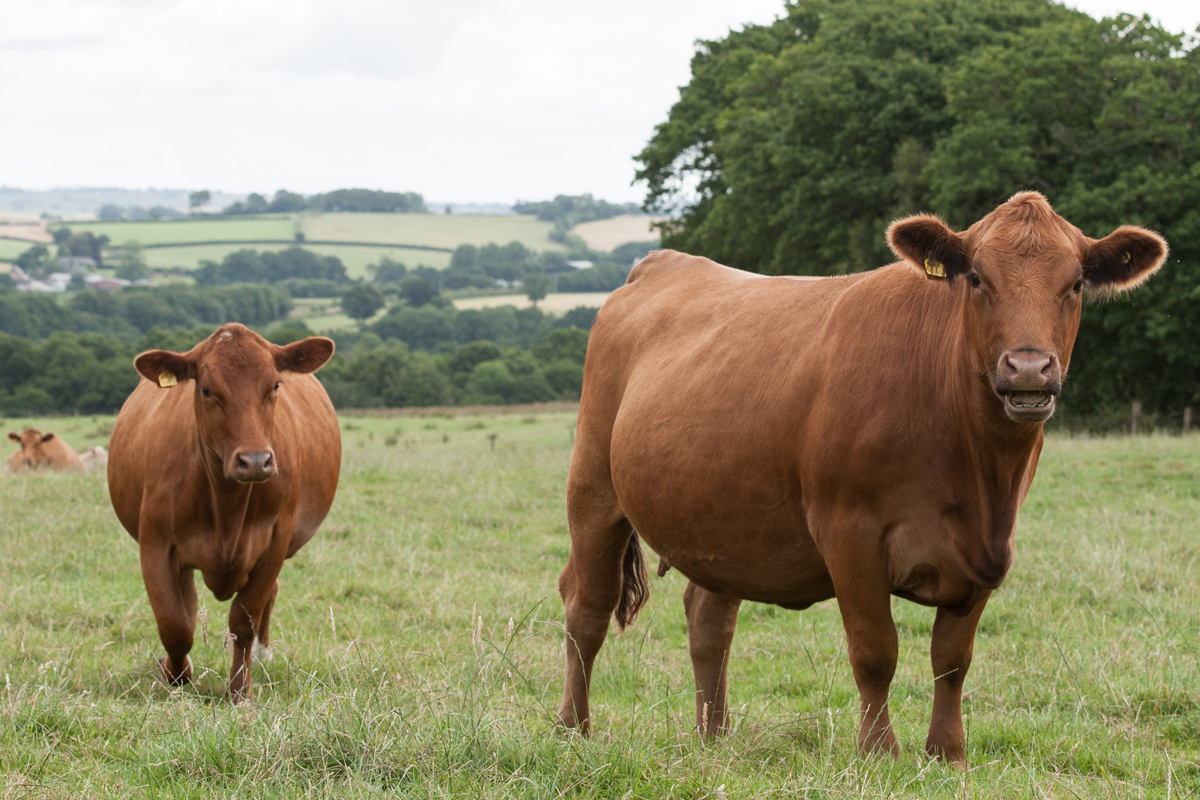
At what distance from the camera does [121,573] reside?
9.08m

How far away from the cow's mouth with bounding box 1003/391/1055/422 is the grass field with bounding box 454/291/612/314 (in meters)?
89.6

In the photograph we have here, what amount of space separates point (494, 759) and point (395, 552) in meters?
6.55

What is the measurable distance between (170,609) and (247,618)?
432mm

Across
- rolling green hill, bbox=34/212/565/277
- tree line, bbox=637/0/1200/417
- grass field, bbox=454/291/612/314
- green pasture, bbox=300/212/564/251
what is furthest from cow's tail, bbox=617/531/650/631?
green pasture, bbox=300/212/564/251

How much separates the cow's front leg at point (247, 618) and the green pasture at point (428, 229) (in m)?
134

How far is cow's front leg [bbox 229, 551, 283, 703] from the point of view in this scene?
6047 mm

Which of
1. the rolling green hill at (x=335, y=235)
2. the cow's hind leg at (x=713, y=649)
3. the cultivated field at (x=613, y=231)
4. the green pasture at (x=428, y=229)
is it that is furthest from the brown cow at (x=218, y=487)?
the green pasture at (x=428, y=229)

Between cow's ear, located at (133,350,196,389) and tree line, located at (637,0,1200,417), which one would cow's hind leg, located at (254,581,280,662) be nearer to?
cow's ear, located at (133,350,196,389)

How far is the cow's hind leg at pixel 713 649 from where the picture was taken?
5.49m

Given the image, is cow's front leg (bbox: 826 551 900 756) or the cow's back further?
the cow's back

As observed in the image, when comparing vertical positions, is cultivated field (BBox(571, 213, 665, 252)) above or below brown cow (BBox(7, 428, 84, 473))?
above

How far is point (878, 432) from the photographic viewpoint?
4.01 metres

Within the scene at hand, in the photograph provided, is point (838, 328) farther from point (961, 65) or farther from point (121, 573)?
point (961, 65)

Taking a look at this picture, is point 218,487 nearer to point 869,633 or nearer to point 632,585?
point 632,585
